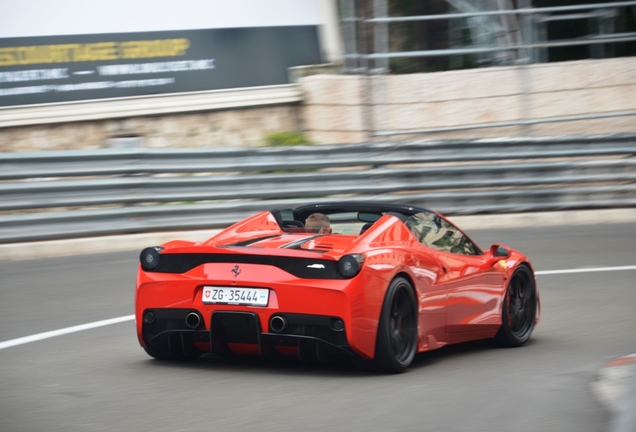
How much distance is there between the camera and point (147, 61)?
55.7 feet

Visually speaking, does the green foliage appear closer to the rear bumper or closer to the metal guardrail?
the metal guardrail

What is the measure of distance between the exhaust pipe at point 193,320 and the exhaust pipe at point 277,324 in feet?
1.50

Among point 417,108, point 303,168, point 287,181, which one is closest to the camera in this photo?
point 287,181

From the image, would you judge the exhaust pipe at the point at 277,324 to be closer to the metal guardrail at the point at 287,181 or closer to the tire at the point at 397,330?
the tire at the point at 397,330

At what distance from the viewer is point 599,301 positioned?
1023cm

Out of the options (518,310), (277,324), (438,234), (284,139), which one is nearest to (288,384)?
(277,324)

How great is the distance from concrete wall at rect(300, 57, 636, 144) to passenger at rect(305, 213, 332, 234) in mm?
10381

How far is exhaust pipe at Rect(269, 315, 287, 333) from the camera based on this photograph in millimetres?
6383

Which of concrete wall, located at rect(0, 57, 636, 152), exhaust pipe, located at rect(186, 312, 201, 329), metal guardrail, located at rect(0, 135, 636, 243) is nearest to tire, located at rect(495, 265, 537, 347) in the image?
exhaust pipe, located at rect(186, 312, 201, 329)

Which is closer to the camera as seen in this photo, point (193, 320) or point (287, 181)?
point (193, 320)

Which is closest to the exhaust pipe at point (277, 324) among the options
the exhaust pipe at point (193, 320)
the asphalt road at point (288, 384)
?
the asphalt road at point (288, 384)

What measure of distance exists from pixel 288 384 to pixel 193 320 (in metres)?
0.70

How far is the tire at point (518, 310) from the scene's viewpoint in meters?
8.17

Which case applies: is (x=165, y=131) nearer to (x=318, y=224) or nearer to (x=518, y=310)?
(x=518, y=310)
